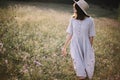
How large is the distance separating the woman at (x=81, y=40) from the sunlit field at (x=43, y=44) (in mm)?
103

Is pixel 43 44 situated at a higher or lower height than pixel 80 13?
lower

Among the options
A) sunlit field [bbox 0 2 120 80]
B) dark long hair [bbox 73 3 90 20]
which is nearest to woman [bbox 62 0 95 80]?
dark long hair [bbox 73 3 90 20]

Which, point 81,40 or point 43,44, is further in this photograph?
point 43,44

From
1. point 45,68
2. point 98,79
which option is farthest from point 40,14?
point 98,79

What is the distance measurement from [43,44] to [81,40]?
1.30 ft

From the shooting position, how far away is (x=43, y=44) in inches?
133

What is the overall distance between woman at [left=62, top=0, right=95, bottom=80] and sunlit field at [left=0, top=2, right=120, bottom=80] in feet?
0.34

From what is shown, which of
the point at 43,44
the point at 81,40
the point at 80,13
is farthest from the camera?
the point at 43,44

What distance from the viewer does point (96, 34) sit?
11.6ft

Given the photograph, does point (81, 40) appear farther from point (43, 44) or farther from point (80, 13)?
point (43, 44)

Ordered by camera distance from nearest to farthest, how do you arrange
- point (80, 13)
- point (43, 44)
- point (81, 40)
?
1. point (80, 13)
2. point (81, 40)
3. point (43, 44)

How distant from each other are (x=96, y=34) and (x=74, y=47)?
0.37 meters

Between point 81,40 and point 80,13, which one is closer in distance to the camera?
point 80,13

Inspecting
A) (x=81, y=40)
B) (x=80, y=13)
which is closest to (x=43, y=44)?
(x=81, y=40)
